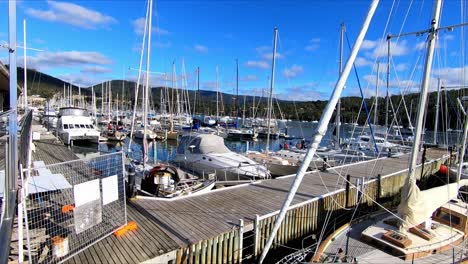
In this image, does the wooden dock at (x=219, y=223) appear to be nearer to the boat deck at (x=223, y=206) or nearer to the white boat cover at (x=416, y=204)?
the boat deck at (x=223, y=206)

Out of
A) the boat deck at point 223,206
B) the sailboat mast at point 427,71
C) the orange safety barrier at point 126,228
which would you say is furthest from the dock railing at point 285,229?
the sailboat mast at point 427,71

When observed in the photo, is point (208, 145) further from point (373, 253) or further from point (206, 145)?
point (373, 253)

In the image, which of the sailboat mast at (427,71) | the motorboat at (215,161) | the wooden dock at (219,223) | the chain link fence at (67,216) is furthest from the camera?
the motorboat at (215,161)

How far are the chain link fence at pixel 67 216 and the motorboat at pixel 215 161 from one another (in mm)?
8863

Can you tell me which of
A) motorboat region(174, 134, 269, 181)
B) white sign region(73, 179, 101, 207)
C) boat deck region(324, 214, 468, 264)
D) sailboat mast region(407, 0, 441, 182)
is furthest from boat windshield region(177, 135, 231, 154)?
white sign region(73, 179, 101, 207)

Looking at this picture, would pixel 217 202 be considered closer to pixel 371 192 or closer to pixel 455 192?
pixel 455 192

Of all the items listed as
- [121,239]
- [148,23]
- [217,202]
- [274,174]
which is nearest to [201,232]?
[121,239]

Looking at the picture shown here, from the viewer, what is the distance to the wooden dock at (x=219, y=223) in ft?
23.4

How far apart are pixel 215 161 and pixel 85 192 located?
12.7 meters

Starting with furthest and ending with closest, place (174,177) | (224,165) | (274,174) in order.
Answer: (274,174) → (224,165) → (174,177)

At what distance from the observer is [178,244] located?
742 centimetres

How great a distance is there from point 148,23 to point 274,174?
1394 cm

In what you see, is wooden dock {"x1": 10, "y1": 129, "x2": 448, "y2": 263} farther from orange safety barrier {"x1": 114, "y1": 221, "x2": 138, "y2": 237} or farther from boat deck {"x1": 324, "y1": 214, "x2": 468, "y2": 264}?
boat deck {"x1": 324, "y1": 214, "x2": 468, "y2": 264}

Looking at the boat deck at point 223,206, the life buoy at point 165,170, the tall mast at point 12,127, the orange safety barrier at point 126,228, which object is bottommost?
the boat deck at point 223,206
